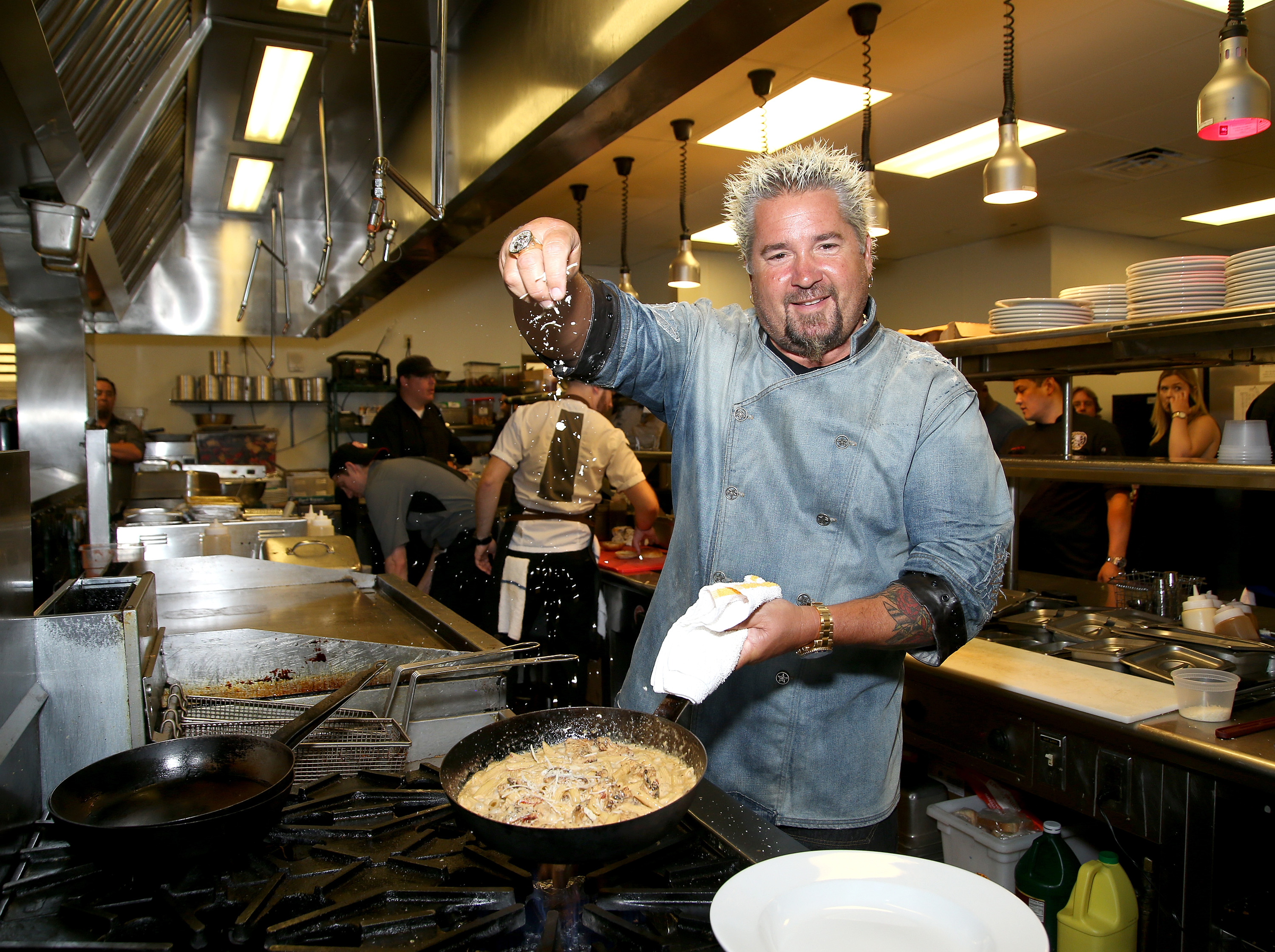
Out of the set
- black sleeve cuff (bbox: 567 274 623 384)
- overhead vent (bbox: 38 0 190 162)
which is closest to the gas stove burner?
black sleeve cuff (bbox: 567 274 623 384)

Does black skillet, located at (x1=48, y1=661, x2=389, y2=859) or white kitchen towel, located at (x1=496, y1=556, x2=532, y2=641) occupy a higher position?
black skillet, located at (x1=48, y1=661, x2=389, y2=859)

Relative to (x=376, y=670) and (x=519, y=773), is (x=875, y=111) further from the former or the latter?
(x=519, y=773)

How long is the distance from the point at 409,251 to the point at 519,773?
3.74 metres

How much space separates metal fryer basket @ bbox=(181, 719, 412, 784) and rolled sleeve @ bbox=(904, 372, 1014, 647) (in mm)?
901

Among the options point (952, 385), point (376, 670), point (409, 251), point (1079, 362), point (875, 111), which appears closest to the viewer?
point (952, 385)

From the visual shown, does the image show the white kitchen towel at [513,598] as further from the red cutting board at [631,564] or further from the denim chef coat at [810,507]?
the denim chef coat at [810,507]

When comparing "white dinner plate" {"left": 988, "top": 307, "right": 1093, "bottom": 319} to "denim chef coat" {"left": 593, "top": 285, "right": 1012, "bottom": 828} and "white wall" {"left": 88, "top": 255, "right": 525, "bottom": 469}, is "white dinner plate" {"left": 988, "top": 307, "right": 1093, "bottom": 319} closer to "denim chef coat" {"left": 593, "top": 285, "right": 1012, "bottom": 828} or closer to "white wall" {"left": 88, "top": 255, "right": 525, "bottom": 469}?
"denim chef coat" {"left": 593, "top": 285, "right": 1012, "bottom": 828}

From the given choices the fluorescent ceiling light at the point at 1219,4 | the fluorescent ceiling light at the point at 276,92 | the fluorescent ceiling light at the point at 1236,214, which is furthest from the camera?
the fluorescent ceiling light at the point at 1236,214

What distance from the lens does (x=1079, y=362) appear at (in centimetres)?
296

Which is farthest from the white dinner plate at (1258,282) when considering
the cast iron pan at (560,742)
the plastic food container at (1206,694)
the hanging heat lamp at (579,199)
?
the hanging heat lamp at (579,199)

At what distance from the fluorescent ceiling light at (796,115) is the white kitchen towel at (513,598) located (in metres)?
2.97

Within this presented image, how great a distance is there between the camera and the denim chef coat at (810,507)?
4.72ft

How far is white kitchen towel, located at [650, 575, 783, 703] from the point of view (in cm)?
103

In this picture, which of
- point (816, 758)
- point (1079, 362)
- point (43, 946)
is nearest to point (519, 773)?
point (43, 946)
